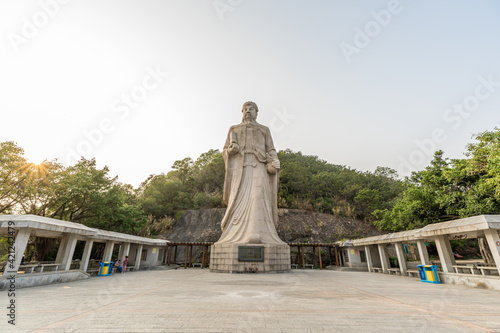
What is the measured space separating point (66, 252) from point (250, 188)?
930 centimetres

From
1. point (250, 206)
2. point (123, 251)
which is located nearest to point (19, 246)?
point (123, 251)

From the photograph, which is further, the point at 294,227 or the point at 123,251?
the point at 294,227

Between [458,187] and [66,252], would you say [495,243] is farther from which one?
[66,252]

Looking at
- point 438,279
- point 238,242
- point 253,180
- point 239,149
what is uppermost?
point 239,149

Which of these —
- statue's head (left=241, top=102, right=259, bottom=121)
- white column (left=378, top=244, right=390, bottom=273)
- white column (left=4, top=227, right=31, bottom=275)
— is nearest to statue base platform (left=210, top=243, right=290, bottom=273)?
white column (left=378, top=244, right=390, bottom=273)

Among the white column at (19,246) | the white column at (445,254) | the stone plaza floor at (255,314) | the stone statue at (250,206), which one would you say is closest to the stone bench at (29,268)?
the white column at (19,246)

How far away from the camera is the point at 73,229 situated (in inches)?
383

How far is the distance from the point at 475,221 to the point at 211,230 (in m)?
23.5

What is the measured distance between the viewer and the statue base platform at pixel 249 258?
39.2 ft

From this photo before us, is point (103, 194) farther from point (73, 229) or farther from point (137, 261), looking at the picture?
point (73, 229)

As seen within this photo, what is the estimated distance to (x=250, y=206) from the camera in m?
14.0

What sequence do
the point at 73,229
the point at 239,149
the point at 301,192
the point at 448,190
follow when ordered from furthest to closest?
the point at 301,192
the point at 239,149
the point at 448,190
the point at 73,229

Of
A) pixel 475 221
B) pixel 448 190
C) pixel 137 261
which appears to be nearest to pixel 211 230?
pixel 137 261

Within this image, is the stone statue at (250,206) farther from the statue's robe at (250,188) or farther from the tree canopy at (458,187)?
the tree canopy at (458,187)
